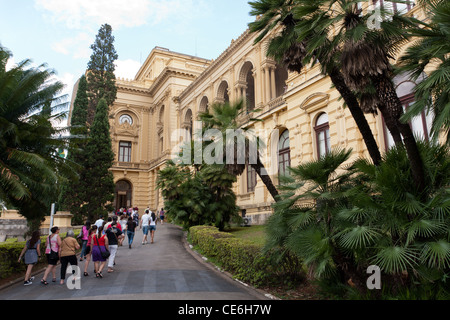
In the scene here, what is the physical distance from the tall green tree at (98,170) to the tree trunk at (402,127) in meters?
23.1

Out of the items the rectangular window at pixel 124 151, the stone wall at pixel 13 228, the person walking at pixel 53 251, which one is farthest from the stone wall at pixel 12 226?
the rectangular window at pixel 124 151

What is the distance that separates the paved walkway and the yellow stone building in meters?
3.19

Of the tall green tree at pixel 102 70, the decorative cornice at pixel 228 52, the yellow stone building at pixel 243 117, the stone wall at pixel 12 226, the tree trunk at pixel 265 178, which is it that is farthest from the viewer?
the tall green tree at pixel 102 70

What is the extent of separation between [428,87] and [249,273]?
6094 mm

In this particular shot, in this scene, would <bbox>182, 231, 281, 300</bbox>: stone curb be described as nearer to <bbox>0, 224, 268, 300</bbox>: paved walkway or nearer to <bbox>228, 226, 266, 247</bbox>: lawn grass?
<bbox>0, 224, 268, 300</bbox>: paved walkway

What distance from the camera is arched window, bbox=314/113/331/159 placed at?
16.9m

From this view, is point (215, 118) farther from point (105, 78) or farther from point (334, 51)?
point (105, 78)

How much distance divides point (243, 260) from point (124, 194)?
3594 cm

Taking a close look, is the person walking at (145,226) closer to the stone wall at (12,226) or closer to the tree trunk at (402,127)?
the stone wall at (12,226)

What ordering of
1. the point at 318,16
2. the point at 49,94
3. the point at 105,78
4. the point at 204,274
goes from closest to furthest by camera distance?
the point at 318,16
the point at 204,274
the point at 49,94
the point at 105,78

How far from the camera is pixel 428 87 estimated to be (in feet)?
20.0

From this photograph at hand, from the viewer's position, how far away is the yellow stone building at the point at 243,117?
16.2m

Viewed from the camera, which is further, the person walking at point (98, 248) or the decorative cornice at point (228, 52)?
the decorative cornice at point (228, 52)
